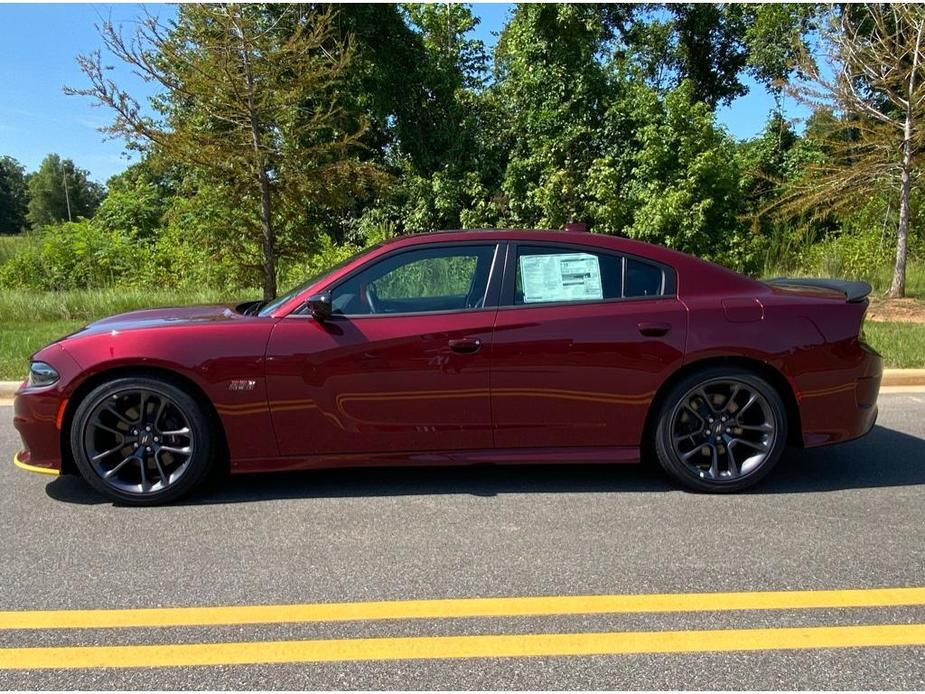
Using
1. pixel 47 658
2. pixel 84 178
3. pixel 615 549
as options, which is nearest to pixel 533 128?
pixel 615 549

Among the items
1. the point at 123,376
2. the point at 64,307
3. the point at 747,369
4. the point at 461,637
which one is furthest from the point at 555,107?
the point at 461,637

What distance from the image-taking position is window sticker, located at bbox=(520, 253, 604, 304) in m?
4.01

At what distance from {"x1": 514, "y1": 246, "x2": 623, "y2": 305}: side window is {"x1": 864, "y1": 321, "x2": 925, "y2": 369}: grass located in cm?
465

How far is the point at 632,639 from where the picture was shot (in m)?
2.54

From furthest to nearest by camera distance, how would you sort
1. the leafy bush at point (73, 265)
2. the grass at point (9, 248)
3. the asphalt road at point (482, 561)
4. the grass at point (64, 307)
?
the grass at point (9, 248) → the leafy bush at point (73, 265) → the grass at point (64, 307) → the asphalt road at point (482, 561)

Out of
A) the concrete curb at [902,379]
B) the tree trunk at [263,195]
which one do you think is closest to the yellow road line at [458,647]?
the concrete curb at [902,379]

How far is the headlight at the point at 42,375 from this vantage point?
382 centimetres

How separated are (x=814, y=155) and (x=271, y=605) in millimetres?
19189

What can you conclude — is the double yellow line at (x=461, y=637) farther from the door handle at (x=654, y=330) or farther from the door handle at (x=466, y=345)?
the door handle at (x=654, y=330)

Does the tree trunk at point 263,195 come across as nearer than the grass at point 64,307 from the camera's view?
Yes

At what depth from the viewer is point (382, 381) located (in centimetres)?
382

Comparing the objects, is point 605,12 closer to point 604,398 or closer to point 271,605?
point 604,398

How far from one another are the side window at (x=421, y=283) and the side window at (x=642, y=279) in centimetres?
81

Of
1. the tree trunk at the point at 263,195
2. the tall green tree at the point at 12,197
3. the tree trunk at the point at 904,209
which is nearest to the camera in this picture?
the tree trunk at the point at 263,195
